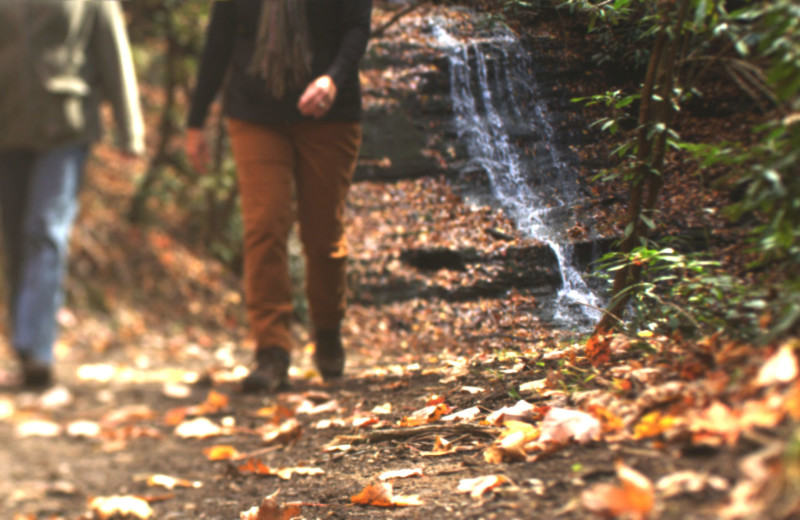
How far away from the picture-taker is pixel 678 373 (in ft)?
4.13

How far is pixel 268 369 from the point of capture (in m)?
3.06

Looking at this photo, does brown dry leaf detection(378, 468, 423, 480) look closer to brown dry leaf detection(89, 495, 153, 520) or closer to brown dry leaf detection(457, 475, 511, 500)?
brown dry leaf detection(457, 475, 511, 500)

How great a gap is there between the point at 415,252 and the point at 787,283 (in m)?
1.33

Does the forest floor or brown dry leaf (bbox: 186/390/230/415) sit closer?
the forest floor

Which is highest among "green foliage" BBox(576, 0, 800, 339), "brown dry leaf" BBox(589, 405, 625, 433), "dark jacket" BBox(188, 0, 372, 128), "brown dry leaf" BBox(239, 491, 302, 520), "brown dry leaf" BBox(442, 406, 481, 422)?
"dark jacket" BBox(188, 0, 372, 128)

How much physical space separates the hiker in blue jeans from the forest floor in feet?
1.68

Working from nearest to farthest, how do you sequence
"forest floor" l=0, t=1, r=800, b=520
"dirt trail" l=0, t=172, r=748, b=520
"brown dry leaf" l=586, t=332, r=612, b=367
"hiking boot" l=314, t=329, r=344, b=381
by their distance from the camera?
"forest floor" l=0, t=1, r=800, b=520 → "dirt trail" l=0, t=172, r=748, b=520 → "brown dry leaf" l=586, t=332, r=612, b=367 → "hiking boot" l=314, t=329, r=344, b=381

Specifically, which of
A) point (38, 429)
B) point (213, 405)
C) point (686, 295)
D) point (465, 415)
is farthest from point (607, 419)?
point (38, 429)

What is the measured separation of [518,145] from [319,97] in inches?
31.9

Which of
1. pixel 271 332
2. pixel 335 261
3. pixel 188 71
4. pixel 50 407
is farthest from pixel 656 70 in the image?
pixel 188 71

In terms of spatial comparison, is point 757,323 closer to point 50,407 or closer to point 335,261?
point 335,261

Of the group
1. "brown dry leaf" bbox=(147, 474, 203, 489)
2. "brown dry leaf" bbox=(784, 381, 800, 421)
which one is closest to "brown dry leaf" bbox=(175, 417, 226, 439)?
"brown dry leaf" bbox=(147, 474, 203, 489)

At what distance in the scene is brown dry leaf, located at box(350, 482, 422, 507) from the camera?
61.1 inches

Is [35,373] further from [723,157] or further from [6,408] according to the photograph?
[723,157]
